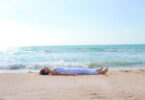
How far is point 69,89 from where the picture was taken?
15.6 feet

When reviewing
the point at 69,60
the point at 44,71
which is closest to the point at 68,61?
the point at 69,60

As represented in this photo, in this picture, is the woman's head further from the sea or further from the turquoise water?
the turquoise water

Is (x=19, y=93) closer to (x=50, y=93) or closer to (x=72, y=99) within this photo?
(x=50, y=93)

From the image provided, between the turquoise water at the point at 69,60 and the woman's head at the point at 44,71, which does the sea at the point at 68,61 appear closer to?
the turquoise water at the point at 69,60

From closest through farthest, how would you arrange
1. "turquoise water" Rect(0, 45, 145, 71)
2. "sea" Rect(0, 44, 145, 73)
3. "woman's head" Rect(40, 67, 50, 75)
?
"woman's head" Rect(40, 67, 50, 75) < "sea" Rect(0, 44, 145, 73) < "turquoise water" Rect(0, 45, 145, 71)

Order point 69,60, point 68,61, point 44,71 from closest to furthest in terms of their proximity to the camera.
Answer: point 44,71 → point 68,61 → point 69,60

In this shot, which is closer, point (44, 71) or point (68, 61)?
point (44, 71)

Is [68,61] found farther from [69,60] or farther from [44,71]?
[44,71]

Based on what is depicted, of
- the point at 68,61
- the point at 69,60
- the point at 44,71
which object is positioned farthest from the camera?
the point at 69,60

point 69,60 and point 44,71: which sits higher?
point 44,71

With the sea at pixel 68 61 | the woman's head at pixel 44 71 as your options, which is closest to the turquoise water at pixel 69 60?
the sea at pixel 68 61

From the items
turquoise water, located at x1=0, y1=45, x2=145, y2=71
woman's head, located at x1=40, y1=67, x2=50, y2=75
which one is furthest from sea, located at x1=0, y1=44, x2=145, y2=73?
woman's head, located at x1=40, y1=67, x2=50, y2=75

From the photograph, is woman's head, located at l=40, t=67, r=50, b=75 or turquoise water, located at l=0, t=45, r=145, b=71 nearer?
woman's head, located at l=40, t=67, r=50, b=75

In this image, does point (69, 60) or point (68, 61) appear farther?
point (69, 60)
